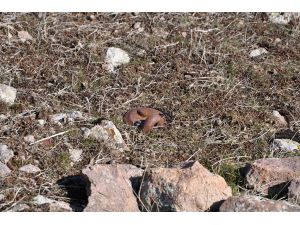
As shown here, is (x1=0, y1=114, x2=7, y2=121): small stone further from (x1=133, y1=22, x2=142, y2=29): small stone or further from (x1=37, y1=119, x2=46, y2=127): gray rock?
(x1=133, y1=22, x2=142, y2=29): small stone

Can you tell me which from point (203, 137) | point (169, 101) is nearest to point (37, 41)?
point (169, 101)

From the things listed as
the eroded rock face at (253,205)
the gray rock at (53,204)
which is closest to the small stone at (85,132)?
the gray rock at (53,204)

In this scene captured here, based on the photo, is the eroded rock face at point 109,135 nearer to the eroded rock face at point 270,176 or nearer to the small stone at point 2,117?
the small stone at point 2,117

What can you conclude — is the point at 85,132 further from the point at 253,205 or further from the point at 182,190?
the point at 253,205

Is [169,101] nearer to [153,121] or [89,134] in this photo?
[153,121]

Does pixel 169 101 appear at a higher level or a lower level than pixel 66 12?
lower

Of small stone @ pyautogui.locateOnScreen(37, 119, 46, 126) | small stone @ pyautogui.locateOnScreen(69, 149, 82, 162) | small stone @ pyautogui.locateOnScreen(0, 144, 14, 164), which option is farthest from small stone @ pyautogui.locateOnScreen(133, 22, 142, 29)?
small stone @ pyautogui.locateOnScreen(0, 144, 14, 164)
